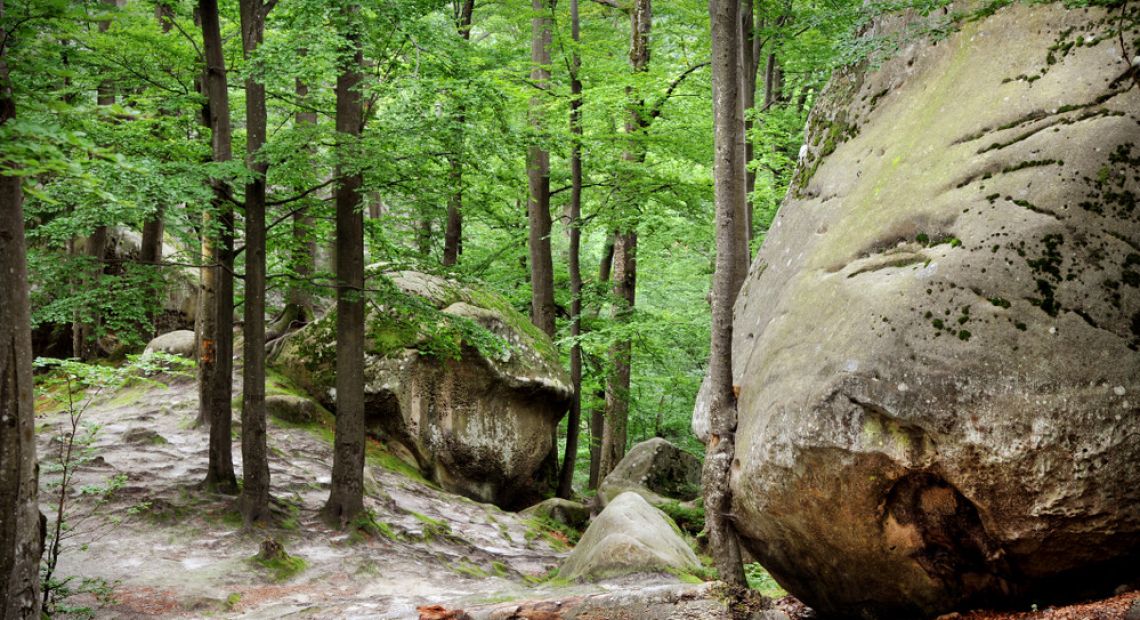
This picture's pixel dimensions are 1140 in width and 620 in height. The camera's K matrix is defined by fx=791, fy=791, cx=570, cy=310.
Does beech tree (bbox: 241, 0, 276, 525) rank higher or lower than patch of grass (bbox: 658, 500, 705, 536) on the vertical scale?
higher

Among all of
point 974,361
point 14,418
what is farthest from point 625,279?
point 14,418

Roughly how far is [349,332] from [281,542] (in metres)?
2.68

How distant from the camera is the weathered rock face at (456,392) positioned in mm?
13703

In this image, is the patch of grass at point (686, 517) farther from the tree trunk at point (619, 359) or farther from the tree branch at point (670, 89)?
the tree branch at point (670, 89)

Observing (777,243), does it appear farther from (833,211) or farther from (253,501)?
(253,501)

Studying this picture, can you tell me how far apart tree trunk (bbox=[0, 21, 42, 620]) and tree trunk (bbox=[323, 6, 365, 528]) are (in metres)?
4.98

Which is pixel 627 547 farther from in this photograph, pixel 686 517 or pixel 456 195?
pixel 456 195

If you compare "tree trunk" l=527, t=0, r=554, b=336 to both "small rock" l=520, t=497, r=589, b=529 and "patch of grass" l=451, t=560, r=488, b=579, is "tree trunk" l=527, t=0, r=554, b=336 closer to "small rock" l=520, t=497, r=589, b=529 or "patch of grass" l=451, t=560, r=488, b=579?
"small rock" l=520, t=497, r=589, b=529

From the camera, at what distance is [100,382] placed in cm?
653

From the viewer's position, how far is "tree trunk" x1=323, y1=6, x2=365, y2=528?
10094 mm

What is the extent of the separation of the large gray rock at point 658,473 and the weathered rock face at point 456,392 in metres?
2.15

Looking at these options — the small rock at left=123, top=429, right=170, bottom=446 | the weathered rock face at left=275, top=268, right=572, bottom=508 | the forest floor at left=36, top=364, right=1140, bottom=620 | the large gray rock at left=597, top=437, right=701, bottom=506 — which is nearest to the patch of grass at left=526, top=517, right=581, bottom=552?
the forest floor at left=36, top=364, right=1140, bottom=620

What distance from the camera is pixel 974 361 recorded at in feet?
15.3

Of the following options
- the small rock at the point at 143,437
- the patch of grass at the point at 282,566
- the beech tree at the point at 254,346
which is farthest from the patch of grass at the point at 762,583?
the small rock at the point at 143,437
